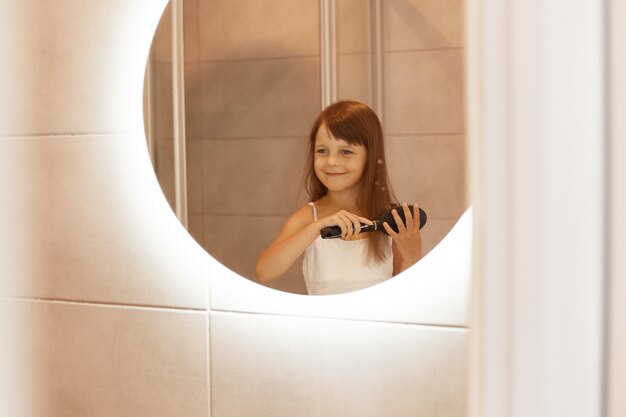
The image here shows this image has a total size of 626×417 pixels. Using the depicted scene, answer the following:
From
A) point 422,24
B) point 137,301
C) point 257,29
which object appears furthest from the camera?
point 137,301

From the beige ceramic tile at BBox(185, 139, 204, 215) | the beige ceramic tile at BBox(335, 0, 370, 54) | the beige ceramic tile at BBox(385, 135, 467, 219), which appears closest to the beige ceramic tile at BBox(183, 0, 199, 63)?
the beige ceramic tile at BBox(185, 139, 204, 215)

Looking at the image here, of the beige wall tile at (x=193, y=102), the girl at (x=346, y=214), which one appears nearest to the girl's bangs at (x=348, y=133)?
the girl at (x=346, y=214)

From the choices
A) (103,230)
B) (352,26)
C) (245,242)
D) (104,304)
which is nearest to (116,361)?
(104,304)

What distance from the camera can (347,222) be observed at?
984 millimetres

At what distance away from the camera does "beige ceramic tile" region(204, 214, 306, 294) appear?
1.03m

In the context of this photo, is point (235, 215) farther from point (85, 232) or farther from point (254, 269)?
point (85, 232)

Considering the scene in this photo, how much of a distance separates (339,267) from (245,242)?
153 mm

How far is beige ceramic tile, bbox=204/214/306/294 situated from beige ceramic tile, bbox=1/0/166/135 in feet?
0.72

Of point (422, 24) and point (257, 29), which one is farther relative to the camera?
point (257, 29)

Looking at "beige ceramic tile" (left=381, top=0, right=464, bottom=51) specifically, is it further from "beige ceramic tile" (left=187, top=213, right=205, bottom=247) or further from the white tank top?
"beige ceramic tile" (left=187, top=213, right=205, bottom=247)

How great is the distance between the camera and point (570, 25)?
0.63 feet

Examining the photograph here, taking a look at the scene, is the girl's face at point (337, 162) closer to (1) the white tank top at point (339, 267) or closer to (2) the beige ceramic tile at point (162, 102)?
(1) the white tank top at point (339, 267)

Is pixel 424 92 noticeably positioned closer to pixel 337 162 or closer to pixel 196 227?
pixel 337 162

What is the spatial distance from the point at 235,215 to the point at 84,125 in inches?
12.7
